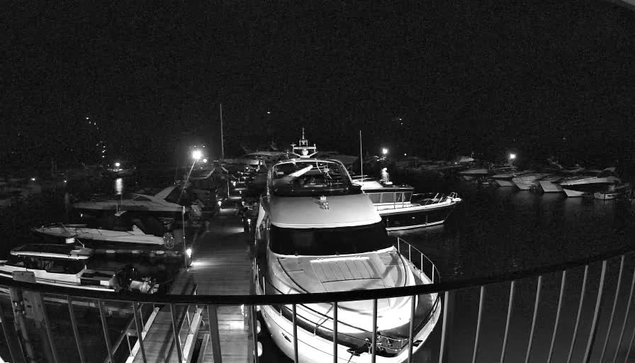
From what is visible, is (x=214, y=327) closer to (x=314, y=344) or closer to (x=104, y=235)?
(x=314, y=344)

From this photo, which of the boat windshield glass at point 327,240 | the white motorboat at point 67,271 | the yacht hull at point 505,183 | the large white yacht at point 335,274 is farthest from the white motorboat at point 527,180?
the white motorboat at point 67,271

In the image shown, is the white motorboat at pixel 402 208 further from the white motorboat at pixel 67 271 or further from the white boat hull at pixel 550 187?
the white boat hull at pixel 550 187

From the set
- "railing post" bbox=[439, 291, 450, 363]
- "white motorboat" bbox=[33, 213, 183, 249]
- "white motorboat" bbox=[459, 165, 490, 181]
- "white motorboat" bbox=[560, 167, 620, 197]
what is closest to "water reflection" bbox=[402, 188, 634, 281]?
"white motorboat" bbox=[560, 167, 620, 197]

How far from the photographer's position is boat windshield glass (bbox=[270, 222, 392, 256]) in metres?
6.62

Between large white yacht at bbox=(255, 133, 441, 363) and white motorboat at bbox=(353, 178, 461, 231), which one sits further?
white motorboat at bbox=(353, 178, 461, 231)

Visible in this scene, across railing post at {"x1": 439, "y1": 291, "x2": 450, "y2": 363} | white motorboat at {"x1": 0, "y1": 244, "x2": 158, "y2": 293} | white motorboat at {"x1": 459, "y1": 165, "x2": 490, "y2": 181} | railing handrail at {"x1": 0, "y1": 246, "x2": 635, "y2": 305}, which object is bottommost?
white motorboat at {"x1": 459, "y1": 165, "x2": 490, "y2": 181}

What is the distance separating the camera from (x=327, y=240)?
676 centimetres

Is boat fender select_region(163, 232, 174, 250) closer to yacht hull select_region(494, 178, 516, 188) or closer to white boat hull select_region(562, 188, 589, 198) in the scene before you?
white boat hull select_region(562, 188, 589, 198)

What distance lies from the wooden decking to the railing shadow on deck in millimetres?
176

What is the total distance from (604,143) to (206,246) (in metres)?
58.9

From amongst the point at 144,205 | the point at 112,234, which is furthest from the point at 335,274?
the point at 144,205

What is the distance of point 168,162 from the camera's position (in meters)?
68.6

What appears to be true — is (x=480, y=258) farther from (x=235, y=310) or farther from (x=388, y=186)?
(x=235, y=310)

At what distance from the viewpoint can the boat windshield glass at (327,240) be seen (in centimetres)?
662
